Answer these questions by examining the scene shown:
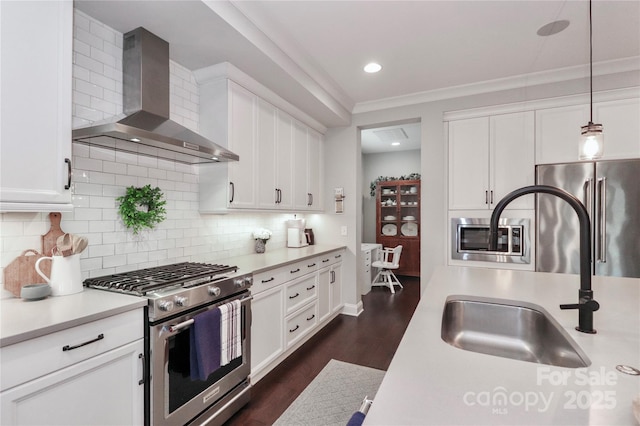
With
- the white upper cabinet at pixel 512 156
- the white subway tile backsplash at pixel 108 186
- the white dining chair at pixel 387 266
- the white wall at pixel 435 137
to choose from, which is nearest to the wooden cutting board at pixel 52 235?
the white subway tile backsplash at pixel 108 186

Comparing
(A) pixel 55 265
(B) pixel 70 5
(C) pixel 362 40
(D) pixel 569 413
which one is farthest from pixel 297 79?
(D) pixel 569 413

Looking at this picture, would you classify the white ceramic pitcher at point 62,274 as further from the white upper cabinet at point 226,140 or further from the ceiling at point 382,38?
the ceiling at point 382,38

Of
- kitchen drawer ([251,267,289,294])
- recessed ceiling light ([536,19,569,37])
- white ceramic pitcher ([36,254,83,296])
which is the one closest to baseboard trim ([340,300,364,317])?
kitchen drawer ([251,267,289,294])

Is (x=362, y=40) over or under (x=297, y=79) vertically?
over

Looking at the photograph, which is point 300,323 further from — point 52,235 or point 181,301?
point 52,235

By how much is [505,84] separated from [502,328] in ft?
9.44

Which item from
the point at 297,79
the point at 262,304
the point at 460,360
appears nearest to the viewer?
the point at 460,360

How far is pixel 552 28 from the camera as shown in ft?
7.68

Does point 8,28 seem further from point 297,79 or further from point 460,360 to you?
point 460,360

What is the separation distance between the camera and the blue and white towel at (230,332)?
6.06ft

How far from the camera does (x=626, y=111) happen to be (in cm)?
283

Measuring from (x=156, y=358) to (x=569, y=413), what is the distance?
1653 millimetres

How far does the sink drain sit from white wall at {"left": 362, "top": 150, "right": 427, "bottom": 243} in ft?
20.7

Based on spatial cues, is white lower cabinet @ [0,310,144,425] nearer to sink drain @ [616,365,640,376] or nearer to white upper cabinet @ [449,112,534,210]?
sink drain @ [616,365,640,376]
